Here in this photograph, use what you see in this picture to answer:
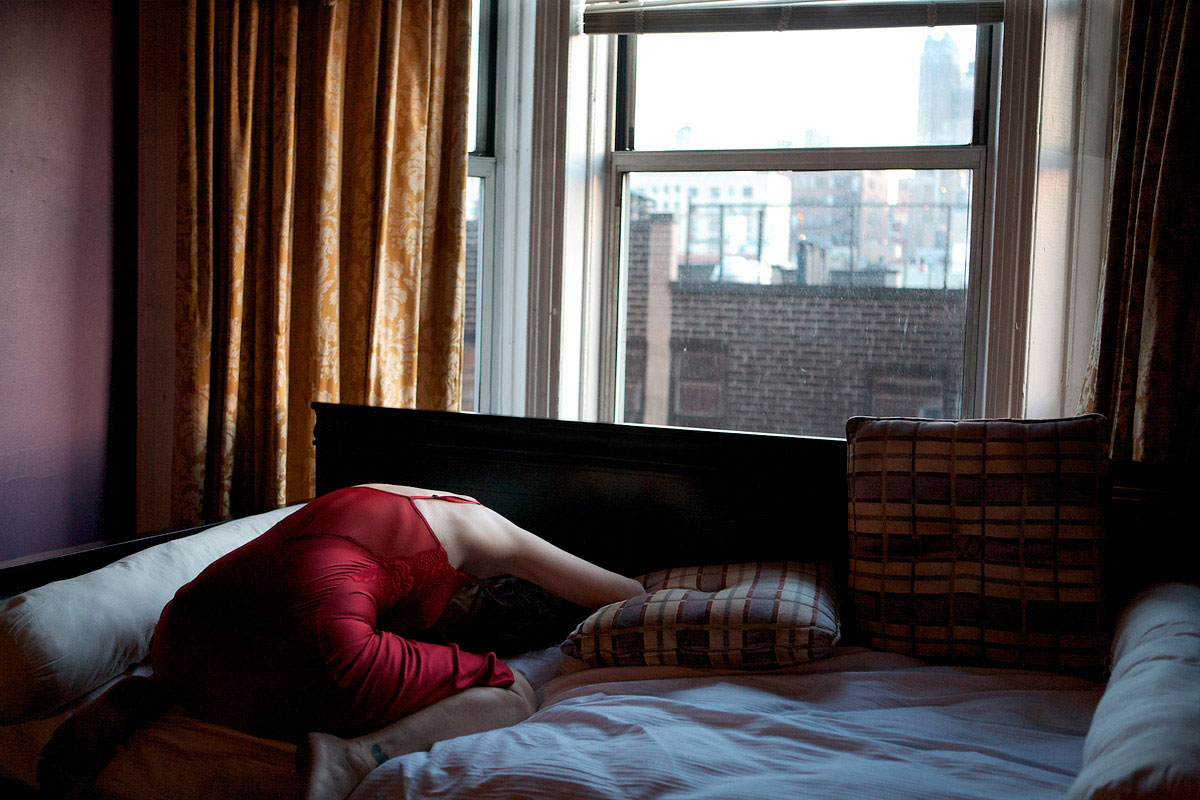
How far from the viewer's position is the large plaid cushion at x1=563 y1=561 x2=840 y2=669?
1509mm

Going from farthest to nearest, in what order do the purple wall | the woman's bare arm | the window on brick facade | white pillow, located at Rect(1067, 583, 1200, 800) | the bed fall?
the window on brick facade → the purple wall → the woman's bare arm → the bed → white pillow, located at Rect(1067, 583, 1200, 800)

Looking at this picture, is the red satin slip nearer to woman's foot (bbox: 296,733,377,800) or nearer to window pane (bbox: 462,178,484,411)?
woman's foot (bbox: 296,733,377,800)

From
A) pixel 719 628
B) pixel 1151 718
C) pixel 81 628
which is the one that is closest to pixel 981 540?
pixel 719 628

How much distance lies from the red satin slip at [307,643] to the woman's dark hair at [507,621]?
0.25m

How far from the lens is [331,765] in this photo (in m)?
1.19

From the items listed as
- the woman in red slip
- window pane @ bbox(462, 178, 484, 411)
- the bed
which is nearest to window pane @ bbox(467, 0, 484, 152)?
window pane @ bbox(462, 178, 484, 411)

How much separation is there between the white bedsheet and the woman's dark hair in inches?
8.1

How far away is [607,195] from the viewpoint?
2713 millimetres

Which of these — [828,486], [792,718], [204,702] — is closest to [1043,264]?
[828,486]

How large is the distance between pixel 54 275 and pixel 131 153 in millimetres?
454

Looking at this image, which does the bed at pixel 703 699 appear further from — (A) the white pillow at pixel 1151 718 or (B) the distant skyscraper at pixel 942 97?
(B) the distant skyscraper at pixel 942 97

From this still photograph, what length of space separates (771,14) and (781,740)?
6.51ft

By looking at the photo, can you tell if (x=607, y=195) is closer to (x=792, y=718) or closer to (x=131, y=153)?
(x=131, y=153)

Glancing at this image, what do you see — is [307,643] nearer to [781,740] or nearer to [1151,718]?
[781,740]
